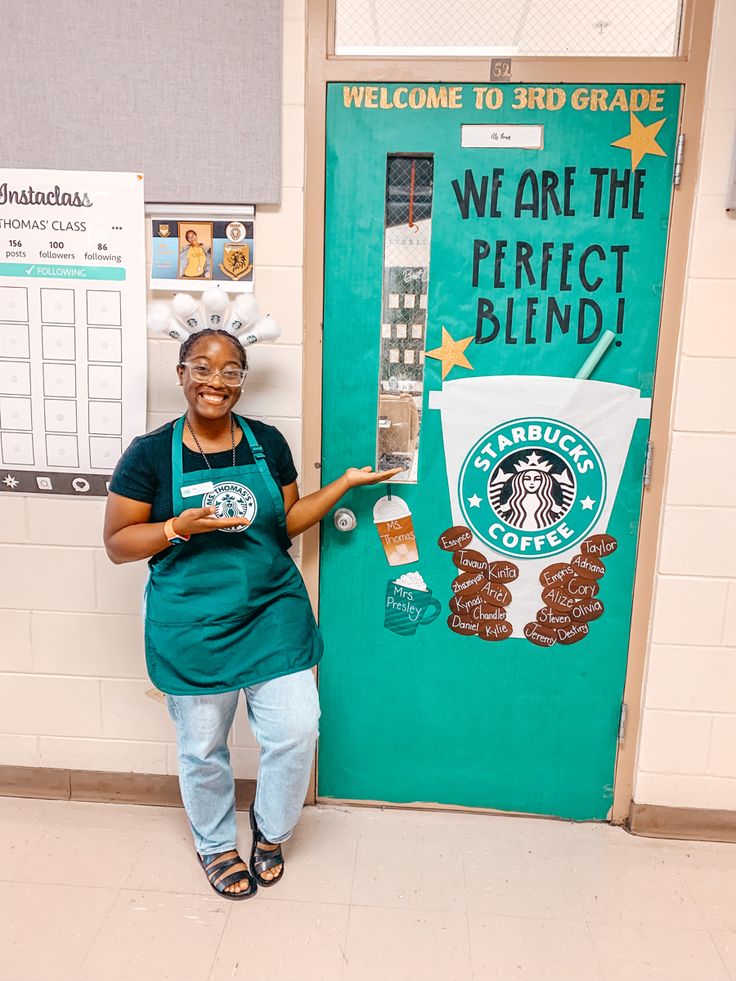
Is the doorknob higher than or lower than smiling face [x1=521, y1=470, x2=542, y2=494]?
lower

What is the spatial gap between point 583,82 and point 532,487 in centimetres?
106

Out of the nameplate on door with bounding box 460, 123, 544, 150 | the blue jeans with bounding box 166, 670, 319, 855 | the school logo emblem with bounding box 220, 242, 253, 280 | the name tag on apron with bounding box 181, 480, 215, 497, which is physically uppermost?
the nameplate on door with bounding box 460, 123, 544, 150

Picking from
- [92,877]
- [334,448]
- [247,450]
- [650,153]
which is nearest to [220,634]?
[247,450]

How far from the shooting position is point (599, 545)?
205 centimetres

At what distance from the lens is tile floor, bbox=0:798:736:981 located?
168 centimetres

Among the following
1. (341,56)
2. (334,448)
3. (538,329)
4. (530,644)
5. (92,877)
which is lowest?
(92,877)

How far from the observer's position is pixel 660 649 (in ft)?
6.75

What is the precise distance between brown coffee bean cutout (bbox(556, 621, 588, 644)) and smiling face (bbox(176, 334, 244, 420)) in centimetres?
116

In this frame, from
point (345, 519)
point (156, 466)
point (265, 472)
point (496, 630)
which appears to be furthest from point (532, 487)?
point (156, 466)

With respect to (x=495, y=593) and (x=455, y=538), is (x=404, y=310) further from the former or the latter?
(x=495, y=593)

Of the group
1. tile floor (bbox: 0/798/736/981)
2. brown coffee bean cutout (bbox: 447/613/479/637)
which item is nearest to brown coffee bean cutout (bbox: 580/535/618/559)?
brown coffee bean cutout (bbox: 447/613/479/637)

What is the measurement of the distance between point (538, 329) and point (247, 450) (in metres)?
0.85

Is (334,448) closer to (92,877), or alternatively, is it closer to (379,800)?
(379,800)

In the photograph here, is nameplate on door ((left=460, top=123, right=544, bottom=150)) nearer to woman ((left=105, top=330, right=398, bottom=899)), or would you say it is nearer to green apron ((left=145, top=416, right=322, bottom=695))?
woman ((left=105, top=330, right=398, bottom=899))
